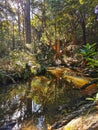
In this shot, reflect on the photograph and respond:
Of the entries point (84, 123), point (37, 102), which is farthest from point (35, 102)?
point (84, 123)

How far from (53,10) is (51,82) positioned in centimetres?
860

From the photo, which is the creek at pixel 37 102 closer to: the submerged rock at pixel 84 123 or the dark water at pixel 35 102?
the dark water at pixel 35 102

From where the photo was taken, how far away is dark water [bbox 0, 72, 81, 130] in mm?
4952

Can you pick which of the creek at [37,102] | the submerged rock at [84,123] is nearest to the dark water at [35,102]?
the creek at [37,102]

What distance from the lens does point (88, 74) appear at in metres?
9.51

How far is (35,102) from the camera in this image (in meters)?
6.35

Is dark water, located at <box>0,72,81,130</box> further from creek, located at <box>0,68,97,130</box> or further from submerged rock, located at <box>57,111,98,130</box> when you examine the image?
submerged rock, located at <box>57,111,98,130</box>

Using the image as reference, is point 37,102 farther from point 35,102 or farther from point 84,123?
point 84,123

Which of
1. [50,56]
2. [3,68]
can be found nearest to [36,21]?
[50,56]

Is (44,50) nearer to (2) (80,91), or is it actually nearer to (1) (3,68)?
(1) (3,68)

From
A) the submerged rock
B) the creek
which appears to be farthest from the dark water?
the submerged rock

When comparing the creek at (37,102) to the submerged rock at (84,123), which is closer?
the submerged rock at (84,123)

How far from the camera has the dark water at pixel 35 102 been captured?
495 cm

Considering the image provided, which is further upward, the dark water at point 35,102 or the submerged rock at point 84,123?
the submerged rock at point 84,123
